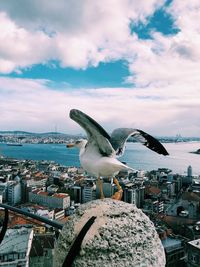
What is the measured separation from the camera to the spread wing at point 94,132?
126 inches

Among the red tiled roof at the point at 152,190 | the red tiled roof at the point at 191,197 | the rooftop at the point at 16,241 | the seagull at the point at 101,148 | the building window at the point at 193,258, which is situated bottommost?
the red tiled roof at the point at 152,190

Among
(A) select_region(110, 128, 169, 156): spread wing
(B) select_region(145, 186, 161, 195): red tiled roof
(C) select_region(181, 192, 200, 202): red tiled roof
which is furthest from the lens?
(B) select_region(145, 186, 161, 195): red tiled roof

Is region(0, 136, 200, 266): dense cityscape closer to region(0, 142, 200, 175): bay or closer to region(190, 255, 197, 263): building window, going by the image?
region(190, 255, 197, 263): building window

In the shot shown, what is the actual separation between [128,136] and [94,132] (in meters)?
0.45

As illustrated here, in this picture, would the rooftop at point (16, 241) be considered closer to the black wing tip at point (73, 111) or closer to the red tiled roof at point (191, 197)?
the black wing tip at point (73, 111)

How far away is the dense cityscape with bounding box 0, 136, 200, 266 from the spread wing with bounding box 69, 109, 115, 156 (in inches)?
70.9

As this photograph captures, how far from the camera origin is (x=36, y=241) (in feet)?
61.0

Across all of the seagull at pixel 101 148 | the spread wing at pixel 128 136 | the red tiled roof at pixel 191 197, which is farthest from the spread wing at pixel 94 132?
the red tiled roof at pixel 191 197

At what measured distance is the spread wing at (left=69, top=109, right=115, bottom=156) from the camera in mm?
3189

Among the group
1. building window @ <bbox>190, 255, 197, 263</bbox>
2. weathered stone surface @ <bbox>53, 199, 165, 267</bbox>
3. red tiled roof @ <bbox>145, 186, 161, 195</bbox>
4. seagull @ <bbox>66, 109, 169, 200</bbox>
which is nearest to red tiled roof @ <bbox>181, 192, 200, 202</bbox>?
red tiled roof @ <bbox>145, 186, 161, 195</bbox>

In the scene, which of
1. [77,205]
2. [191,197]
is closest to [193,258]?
[77,205]

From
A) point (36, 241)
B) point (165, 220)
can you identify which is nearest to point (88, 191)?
point (165, 220)

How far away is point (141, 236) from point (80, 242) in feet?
1.46

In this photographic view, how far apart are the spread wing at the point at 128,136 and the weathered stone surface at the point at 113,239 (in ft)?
3.44
